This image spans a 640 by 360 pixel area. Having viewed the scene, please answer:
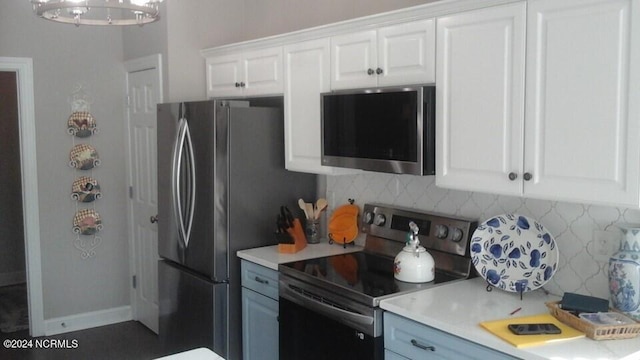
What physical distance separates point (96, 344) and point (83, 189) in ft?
3.83

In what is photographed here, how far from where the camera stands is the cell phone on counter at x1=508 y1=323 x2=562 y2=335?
2145mm

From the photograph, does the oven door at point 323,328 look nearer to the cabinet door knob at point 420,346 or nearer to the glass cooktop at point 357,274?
the glass cooktop at point 357,274

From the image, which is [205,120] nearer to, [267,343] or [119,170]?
[267,343]

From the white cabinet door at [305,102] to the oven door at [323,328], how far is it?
28.4 inches

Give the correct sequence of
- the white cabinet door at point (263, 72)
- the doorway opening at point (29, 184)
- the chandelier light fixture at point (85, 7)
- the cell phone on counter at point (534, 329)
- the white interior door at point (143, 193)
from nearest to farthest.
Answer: the chandelier light fixture at point (85, 7) → the cell phone on counter at point (534, 329) → the white cabinet door at point (263, 72) → the doorway opening at point (29, 184) → the white interior door at point (143, 193)

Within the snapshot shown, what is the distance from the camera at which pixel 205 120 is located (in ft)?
11.8

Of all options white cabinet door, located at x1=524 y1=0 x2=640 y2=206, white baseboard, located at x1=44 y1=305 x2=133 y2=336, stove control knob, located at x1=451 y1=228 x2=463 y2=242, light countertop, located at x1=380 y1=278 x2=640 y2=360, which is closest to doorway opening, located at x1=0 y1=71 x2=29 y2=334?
white baseboard, located at x1=44 y1=305 x2=133 y2=336

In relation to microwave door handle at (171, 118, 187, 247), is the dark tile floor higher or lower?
lower

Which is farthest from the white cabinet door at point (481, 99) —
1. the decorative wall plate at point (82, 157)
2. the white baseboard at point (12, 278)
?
the white baseboard at point (12, 278)

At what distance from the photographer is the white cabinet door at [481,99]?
2.36 metres

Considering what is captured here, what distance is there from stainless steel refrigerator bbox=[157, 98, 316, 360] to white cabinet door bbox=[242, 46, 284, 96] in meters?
0.11

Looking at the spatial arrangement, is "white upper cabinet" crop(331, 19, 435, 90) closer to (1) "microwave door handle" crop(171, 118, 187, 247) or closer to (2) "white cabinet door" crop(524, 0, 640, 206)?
(2) "white cabinet door" crop(524, 0, 640, 206)

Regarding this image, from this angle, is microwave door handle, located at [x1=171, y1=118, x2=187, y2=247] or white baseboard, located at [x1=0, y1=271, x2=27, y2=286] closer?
microwave door handle, located at [x1=171, y1=118, x2=187, y2=247]

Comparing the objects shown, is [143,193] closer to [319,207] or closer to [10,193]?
[319,207]
